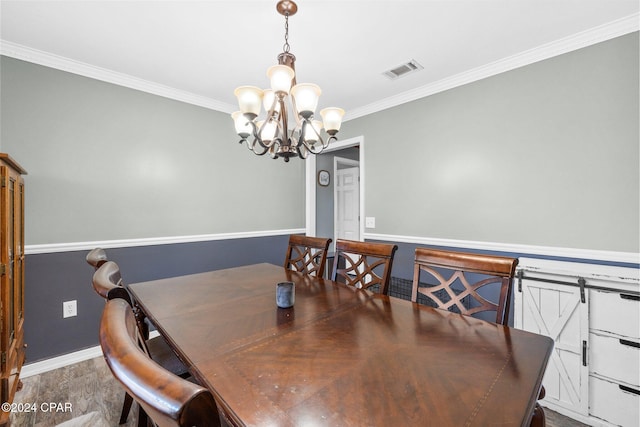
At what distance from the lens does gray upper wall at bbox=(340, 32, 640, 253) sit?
188 cm

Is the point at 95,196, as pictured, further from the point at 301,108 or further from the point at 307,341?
the point at 307,341

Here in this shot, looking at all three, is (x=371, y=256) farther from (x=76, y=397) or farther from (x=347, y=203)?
(x=347, y=203)

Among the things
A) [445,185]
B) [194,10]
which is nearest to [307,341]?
[194,10]

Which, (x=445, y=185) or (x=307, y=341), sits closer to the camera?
(x=307, y=341)

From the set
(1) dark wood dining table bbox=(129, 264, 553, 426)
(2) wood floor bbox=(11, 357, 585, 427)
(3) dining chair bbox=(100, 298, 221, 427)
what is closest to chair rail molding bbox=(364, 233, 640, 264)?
(2) wood floor bbox=(11, 357, 585, 427)

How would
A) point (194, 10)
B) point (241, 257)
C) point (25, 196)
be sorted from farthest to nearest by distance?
point (241, 257), point (25, 196), point (194, 10)

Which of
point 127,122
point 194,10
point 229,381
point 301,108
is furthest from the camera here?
point 127,122

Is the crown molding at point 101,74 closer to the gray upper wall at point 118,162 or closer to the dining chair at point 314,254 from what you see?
the gray upper wall at point 118,162

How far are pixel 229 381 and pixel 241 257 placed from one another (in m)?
2.69

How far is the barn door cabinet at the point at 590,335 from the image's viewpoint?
1.56 m

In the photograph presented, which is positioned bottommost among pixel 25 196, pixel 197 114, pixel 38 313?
pixel 38 313

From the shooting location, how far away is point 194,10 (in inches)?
69.2

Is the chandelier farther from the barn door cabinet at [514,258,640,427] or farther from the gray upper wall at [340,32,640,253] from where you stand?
the barn door cabinet at [514,258,640,427]

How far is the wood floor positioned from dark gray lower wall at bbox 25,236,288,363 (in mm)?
213
